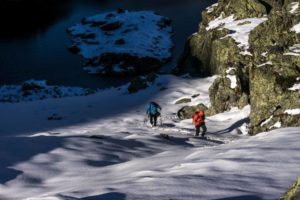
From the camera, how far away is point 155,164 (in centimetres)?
1694

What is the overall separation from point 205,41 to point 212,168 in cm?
3933

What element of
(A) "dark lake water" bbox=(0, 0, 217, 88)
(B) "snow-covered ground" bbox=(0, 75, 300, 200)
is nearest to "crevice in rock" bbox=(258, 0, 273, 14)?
(B) "snow-covered ground" bbox=(0, 75, 300, 200)

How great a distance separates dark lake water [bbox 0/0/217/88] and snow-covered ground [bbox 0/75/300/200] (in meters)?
36.6

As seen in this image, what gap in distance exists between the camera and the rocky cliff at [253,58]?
27.5m

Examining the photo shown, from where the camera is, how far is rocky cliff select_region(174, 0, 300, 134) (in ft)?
90.2

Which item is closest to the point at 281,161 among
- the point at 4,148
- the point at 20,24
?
the point at 4,148

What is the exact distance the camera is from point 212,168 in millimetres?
13617

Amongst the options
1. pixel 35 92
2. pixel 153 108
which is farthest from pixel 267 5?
pixel 35 92

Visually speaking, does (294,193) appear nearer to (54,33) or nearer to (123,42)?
(123,42)

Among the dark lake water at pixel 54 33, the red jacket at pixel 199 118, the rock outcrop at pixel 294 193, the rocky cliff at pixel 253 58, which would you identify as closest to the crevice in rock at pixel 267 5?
the rocky cliff at pixel 253 58

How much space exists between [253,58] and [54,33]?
204 feet

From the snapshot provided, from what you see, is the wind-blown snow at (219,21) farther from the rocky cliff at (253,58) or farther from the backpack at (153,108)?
the backpack at (153,108)

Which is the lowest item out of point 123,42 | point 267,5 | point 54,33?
point 267,5

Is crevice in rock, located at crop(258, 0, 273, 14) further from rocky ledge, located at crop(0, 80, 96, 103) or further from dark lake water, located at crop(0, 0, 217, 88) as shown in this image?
dark lake water, located at crop(0, 0, 217, 88)
